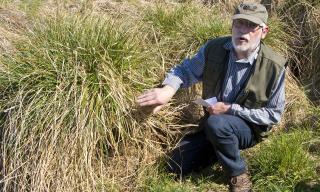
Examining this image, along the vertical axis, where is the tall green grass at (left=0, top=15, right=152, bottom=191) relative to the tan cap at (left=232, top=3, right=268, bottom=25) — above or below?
below

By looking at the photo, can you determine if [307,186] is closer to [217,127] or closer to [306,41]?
[217,127]

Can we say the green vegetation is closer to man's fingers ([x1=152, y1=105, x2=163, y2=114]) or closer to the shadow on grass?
the shadow on grass

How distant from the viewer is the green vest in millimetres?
4086

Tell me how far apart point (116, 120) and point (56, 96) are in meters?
0.49

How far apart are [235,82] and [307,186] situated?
Result: 3.19 ft

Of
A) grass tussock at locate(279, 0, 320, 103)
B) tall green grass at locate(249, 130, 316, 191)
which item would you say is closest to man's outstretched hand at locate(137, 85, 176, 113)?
tall green grass at locate(249, 130, 316, 191)

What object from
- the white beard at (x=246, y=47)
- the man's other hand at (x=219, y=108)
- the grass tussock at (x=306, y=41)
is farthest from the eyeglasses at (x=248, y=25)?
the grass tussock at (x=306, y=41)

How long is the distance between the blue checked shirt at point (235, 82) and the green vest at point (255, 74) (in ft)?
0.13

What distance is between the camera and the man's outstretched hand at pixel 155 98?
4004mm

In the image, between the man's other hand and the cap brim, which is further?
the man's other hand

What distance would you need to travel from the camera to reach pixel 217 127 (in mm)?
3990

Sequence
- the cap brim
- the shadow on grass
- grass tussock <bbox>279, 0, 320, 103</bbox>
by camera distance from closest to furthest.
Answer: the cap brim
the shadow on grass
grass tussock <bbox>279, 0, 320, 103</bbox>

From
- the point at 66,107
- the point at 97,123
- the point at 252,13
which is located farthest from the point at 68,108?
the point at 252,13

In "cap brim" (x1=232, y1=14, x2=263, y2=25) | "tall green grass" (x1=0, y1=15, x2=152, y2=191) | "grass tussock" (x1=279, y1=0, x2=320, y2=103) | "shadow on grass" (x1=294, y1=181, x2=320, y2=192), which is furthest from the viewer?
"grass tussock" (x1=279, y1=0, x2=320, y2=103)
